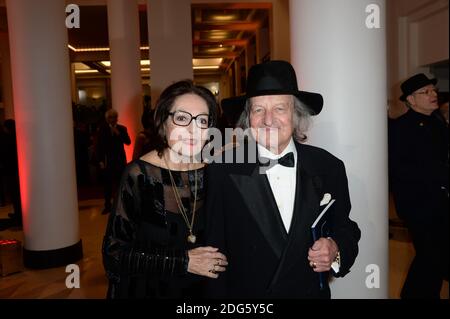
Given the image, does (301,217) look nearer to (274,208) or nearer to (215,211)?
(274,208)

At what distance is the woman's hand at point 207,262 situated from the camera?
1658 mm

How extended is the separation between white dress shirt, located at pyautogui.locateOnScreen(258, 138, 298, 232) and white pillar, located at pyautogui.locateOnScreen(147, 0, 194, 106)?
8535mm

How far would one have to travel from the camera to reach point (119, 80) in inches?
424

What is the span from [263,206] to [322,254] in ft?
0.86

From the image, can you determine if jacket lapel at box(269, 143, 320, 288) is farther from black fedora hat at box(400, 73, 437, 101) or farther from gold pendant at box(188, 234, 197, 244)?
black fedora hat at box(400, 73, 437, 101)

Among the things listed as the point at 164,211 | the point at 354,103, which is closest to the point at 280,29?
the point at 354,103

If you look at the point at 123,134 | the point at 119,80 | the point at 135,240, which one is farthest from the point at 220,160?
the point at 119,80

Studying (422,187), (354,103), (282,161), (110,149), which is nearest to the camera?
(282,161)

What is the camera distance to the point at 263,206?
5.44 feet

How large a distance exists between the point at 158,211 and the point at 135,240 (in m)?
0.14

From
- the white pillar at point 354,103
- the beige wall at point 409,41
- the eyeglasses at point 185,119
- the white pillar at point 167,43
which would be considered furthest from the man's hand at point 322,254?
the white pillar at point 167,43

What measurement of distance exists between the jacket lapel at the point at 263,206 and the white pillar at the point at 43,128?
3.95 m

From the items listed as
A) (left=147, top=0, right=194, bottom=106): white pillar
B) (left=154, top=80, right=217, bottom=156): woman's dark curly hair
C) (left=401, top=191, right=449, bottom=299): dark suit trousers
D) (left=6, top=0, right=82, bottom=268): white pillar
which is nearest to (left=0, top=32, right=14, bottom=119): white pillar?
(left=147, top=0, right=194, bottom=106): white pillar

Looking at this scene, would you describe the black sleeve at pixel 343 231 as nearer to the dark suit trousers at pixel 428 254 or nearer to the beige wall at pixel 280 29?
the dark suit trousers at pixel 428 254
